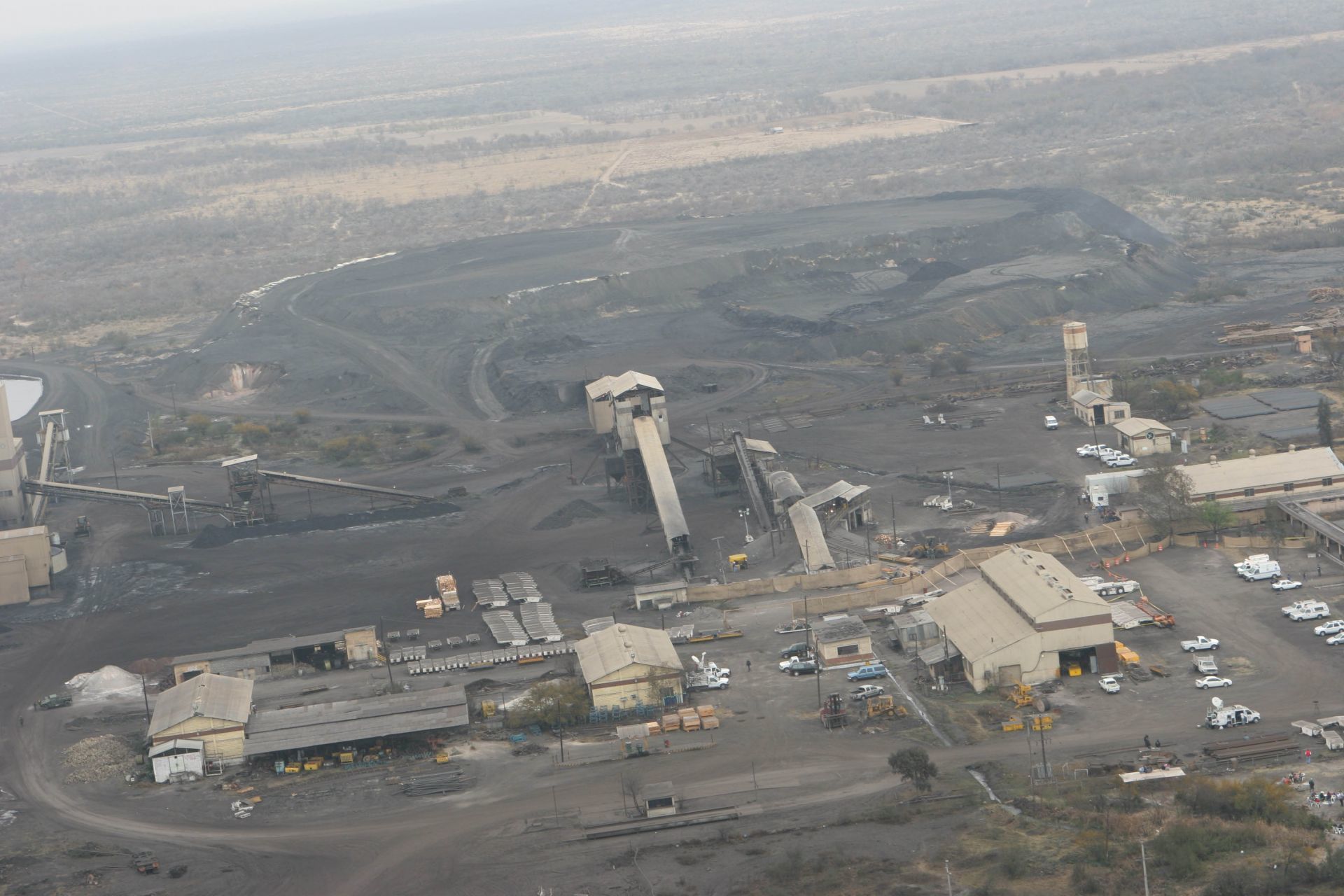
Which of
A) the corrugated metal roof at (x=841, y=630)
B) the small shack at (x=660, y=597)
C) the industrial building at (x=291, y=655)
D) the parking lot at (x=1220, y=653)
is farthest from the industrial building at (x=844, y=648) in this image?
the industrial building at (x=291, y=655)

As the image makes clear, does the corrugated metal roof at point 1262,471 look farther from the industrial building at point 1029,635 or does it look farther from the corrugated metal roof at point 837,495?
the industrial building at point 1029,635

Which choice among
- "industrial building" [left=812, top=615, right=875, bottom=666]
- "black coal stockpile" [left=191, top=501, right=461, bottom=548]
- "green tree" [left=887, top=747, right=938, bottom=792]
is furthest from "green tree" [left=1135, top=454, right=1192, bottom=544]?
"black coal stockpile" [left=191, top=501, right=461, bottom=548]

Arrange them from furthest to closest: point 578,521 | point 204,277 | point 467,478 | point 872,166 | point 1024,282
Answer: point 872,166 → point 204,277 → point 1024,282 → point 467,478 → point 578,521

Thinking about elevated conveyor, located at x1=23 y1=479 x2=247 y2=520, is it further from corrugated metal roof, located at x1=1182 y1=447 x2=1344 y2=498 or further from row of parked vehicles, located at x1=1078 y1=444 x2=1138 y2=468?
corrugated metal roof, located at x1=1182 y1=447 x2=1344 y2=498

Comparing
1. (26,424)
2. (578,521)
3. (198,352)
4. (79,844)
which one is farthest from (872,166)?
(79,844)

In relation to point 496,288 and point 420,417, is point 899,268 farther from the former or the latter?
point 420,417

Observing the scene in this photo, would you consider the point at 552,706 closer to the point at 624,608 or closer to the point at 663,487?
the point at 624,608

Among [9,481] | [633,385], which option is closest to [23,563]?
[9,481]
